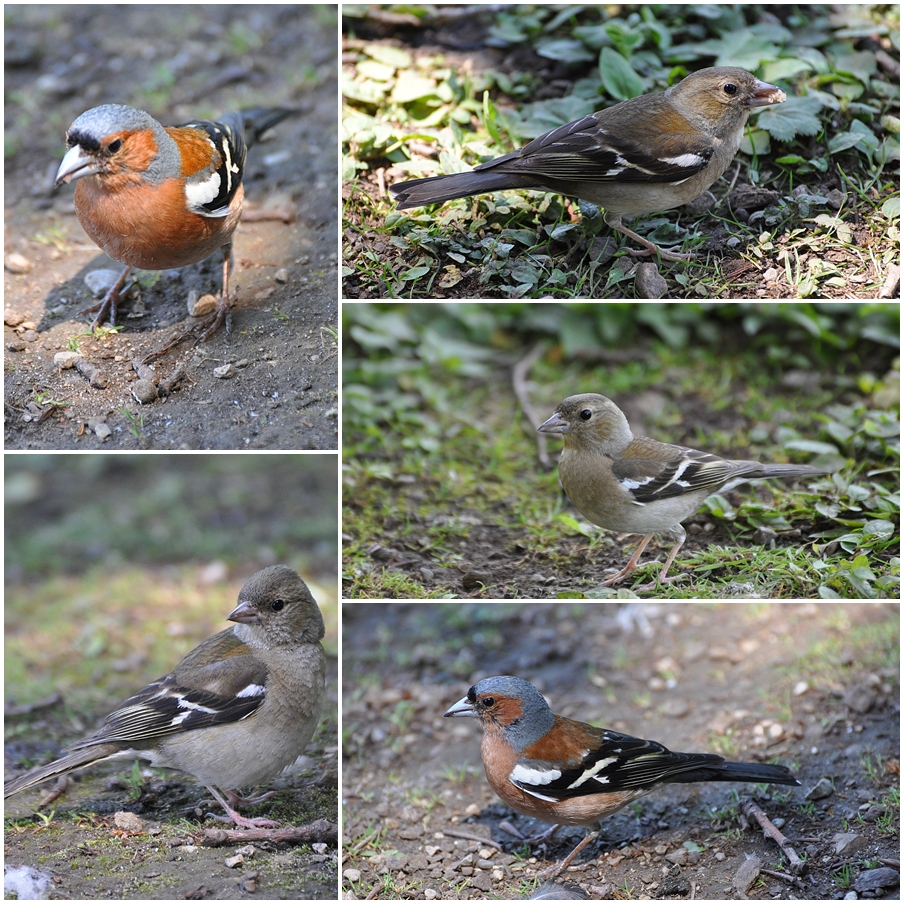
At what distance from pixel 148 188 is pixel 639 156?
2.95 m

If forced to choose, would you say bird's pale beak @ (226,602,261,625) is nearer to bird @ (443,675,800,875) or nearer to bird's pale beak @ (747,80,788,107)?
bird @ (443,675,800,875)

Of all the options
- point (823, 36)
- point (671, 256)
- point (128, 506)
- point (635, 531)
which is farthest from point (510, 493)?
point (823, 36)

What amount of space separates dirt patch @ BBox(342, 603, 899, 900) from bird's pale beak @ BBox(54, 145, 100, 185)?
348cm

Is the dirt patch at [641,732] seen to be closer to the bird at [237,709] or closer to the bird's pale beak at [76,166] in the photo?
the bird at [237,709]

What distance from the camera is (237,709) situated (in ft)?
13.8

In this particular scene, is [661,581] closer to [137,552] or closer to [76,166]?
[76,166]

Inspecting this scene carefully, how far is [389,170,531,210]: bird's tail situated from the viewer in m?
4.96

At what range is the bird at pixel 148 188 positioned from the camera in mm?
4629

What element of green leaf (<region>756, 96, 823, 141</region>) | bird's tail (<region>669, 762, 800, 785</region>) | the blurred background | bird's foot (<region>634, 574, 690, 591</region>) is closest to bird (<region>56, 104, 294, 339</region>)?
the blurred background

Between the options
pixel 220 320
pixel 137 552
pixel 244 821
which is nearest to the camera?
pixel 244 821

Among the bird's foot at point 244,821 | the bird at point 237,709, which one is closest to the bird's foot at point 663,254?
the bird at point 237,709

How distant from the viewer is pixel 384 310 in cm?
687

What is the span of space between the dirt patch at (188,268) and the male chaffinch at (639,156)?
1.12 meters

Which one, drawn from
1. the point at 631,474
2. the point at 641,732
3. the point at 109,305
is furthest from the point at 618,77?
the point at 641,732
